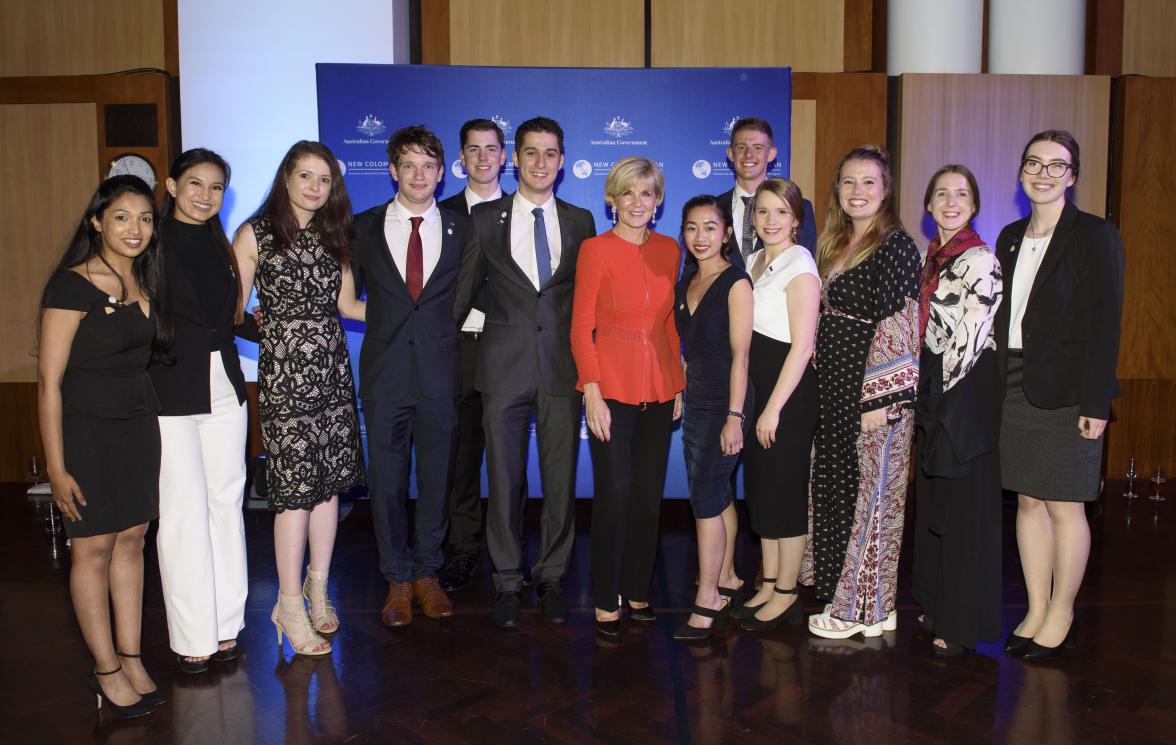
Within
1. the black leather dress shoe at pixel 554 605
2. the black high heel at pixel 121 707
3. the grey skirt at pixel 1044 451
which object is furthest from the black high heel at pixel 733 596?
the black high heel at pixel 121 707

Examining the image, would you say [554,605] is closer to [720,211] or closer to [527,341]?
[527,341]

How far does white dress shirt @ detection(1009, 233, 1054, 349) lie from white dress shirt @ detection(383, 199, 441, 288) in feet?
7.17

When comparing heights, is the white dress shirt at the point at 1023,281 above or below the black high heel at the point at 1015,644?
above

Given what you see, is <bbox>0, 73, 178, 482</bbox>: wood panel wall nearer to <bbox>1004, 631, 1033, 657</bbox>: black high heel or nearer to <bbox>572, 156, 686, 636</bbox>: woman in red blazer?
<bbox>572, 156, 686, 636</bbox>: woman in red blazer

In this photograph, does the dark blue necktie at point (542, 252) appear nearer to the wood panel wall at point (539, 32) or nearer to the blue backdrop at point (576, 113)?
the blue backdrop at point (576, 113)

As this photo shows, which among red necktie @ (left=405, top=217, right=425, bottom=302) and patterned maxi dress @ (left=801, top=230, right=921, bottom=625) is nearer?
patterned maxi dress @ (left=801, top=230, right=921, bottom=625)

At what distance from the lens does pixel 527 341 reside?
3584 mm

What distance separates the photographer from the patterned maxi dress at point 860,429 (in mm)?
3182

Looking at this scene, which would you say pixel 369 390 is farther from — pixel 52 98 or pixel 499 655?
pixel 52 98

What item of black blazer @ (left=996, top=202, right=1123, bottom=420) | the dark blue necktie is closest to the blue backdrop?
the dark blue necktie

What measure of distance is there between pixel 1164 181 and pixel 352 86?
5.28m

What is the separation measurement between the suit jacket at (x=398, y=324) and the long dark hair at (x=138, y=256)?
79cm

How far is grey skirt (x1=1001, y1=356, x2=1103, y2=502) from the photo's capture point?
318 centimetres

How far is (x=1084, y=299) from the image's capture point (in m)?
3.13
